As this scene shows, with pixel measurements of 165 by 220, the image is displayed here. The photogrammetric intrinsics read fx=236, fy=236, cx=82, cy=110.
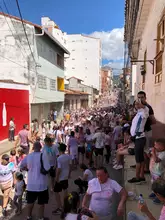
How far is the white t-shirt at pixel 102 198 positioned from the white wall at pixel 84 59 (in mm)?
59027

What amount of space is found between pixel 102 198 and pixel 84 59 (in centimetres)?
6315

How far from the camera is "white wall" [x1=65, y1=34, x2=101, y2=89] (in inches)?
2490

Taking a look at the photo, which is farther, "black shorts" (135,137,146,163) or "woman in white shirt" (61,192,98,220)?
"black shorts" (135,137,146,163)

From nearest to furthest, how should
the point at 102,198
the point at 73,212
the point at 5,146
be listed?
1. the point at 73,212
2. the point at 102,198
3. the point at 5,146

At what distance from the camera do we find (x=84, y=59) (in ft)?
212

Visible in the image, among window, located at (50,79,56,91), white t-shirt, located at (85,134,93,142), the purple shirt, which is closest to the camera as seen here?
the purple shirt

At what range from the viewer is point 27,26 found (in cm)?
1786

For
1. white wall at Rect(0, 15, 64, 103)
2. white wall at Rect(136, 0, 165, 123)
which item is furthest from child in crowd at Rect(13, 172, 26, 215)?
white wall at Rect(0, 15, 64, 103)

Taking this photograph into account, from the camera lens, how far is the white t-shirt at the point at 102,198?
329cm

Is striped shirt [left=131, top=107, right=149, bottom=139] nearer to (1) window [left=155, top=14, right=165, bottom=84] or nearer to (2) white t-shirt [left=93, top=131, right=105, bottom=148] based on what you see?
(1) window [left=155, top=14, right=165, bottom=84]

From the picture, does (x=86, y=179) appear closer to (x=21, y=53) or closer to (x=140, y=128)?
(x=140, y=128)

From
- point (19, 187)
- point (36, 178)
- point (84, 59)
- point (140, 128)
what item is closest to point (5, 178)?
point (19, 187)

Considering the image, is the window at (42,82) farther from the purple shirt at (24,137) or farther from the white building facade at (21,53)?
the purple shirt at (24,137)

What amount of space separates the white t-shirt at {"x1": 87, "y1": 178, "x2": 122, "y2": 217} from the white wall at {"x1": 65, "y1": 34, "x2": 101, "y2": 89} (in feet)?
194
